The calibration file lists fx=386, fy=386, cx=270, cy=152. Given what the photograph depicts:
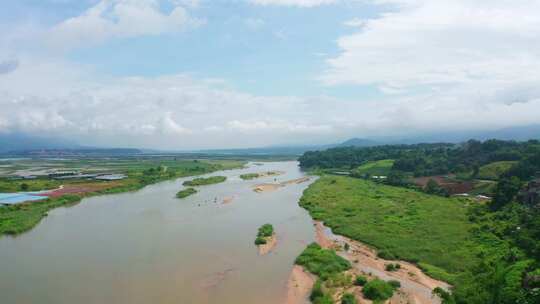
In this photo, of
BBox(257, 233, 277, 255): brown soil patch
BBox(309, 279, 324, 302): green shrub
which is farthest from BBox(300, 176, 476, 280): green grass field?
BBox(309, 279, 324, 302): green shrub

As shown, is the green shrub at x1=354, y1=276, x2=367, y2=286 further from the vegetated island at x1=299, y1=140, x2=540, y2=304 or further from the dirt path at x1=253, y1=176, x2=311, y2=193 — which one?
the dirt path at x1=253, y1=176, x2=311, y2=193

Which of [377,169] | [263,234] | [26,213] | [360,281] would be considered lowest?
[360,281]

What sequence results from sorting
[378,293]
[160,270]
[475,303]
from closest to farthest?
[475,303] < [378,293] < [160,270]

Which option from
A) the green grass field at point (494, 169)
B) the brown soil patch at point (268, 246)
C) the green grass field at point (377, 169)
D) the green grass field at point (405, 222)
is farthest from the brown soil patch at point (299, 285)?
the green grass field at point (377, 169)

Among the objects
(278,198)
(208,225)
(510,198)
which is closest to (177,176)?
(278,198)

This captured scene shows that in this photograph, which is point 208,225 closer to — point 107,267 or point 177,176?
point 107,267

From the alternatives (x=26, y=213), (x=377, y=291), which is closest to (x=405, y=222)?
(x=377, y=291)

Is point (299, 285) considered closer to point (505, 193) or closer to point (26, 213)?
point (505, 193)
